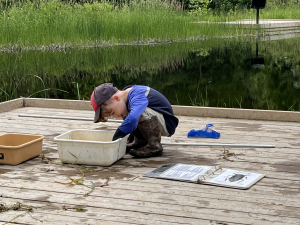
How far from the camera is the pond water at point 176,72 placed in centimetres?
639

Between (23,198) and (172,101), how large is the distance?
3.97 metres

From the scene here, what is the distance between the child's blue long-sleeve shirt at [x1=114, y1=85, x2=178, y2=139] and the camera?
2721 mm

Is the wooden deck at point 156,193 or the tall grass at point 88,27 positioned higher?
the tall grass at point 88,27

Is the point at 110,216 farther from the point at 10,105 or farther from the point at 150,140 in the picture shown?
the point at 10,105

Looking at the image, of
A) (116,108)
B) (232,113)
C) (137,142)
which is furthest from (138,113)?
(232,113)

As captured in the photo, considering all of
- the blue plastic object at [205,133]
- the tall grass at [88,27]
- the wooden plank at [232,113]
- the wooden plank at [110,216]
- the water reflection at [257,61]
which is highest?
the tall grass at [88,27]

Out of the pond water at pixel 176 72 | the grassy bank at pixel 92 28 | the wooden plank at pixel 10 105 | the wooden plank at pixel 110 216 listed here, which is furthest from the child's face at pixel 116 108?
the grassy bank at pixel 92 28

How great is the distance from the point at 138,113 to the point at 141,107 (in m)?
0.07

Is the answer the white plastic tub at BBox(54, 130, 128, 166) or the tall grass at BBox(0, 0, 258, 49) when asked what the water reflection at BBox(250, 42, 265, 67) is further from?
the white plastic tub at BBox(54, 130, 128, 166)

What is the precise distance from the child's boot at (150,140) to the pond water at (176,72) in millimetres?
2453

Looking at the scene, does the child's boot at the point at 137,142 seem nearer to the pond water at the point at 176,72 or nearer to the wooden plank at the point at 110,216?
the wooden plank at the point at 110,216

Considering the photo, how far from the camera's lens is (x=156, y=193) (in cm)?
228

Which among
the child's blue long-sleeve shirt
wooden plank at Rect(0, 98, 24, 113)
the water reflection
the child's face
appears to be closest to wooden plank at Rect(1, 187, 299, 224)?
the child's blue long-sleeve shirt

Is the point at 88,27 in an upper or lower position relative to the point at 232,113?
upper
